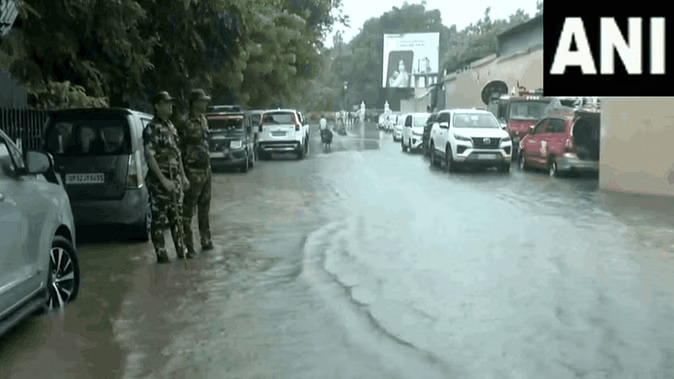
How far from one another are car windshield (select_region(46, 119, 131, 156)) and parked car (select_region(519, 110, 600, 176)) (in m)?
14.3

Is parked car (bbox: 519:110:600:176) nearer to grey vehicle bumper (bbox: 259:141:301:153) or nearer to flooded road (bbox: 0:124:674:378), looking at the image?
flooded road (bbox: 0:124:674:378)

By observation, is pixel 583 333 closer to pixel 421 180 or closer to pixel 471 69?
pixel 421 180

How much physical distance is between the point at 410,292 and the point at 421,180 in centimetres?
1383

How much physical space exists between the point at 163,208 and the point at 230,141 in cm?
1636

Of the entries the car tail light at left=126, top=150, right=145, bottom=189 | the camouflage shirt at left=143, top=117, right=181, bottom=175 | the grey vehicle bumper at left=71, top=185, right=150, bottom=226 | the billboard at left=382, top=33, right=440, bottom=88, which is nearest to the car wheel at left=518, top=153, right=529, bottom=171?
the car tail light at left=126, top=150, right=145, bottom=189

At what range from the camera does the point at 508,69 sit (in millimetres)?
59125

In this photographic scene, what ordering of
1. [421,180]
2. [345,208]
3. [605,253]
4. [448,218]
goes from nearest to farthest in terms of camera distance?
[605,253], [448,218], [345,208], [421,180]

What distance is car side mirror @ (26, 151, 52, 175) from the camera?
6.84 m

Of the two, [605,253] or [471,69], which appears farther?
[471,69]

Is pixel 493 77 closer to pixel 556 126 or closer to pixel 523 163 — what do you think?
pixel 523 163

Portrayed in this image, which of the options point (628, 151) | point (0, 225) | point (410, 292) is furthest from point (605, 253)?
point (628, 151)

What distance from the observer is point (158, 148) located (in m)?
9.68

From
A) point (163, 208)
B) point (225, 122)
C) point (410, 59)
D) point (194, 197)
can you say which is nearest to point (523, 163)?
point (225, 122)

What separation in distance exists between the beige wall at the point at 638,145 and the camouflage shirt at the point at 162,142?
11609 millimetres
